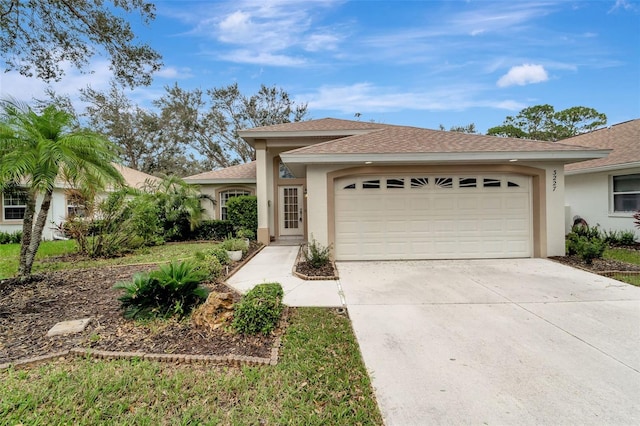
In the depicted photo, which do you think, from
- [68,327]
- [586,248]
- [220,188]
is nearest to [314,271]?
[68,327]

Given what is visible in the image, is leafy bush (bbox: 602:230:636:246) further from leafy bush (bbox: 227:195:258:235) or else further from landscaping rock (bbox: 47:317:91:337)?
landscaping rock (bbox: 47:317:91:337)

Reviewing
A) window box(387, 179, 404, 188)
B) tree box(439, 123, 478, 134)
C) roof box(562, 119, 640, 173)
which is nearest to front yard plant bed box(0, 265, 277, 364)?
window box(387, 179, 404, 188)

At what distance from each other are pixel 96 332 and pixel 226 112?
26.0 m

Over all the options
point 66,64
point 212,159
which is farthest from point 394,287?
point 212,159

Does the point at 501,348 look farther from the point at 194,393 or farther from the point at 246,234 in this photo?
the point at 246,234

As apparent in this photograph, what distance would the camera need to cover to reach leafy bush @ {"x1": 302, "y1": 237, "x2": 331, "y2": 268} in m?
7.37

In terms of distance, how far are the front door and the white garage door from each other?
16.2ft

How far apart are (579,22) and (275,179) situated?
1074 cm

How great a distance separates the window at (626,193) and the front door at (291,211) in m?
11.7

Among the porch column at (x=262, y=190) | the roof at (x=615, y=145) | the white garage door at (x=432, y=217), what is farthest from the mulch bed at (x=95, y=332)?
the roof at (x=615, y=145)

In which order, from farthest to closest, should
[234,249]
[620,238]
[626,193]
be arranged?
[626,193] → [620,238] → [234,249]

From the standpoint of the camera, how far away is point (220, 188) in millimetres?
14352

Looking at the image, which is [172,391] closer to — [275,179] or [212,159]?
[275,179]

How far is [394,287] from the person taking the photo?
232 inches
